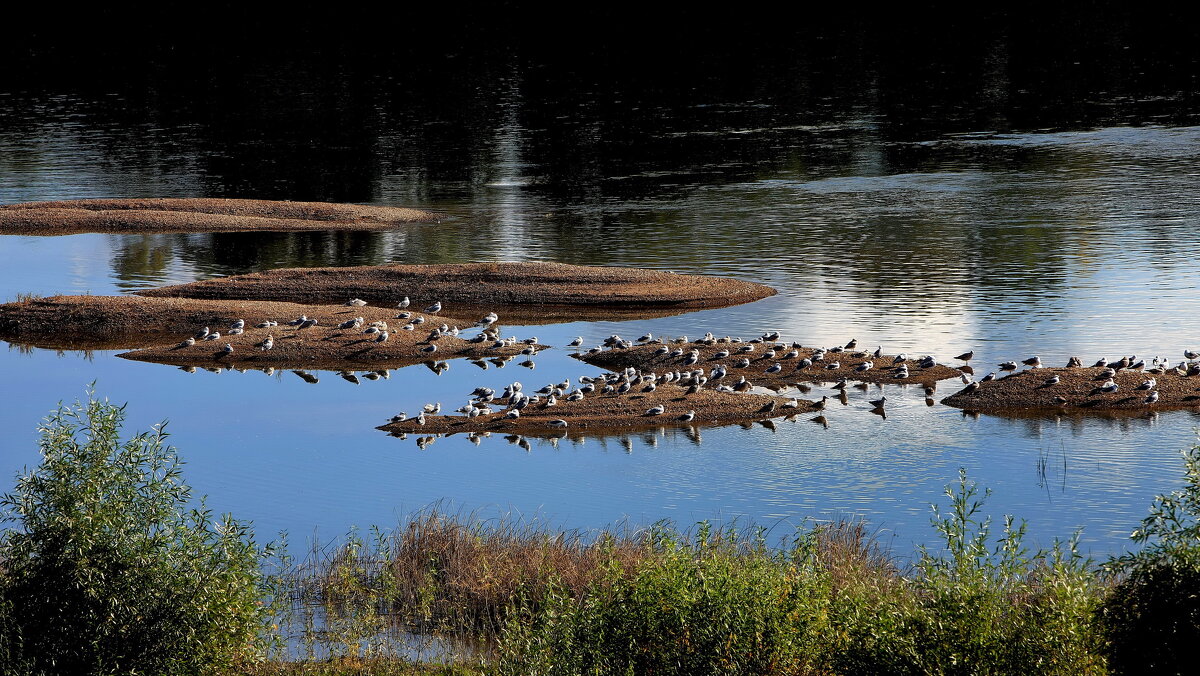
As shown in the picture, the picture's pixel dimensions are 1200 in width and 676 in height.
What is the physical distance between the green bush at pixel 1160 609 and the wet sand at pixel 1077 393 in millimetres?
11779

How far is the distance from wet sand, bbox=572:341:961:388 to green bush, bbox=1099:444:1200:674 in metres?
13.3

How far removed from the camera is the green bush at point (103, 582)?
470 inches

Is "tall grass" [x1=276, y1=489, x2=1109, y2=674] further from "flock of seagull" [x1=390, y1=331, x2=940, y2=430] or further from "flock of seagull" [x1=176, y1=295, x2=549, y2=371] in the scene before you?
"flock of seagull" [x1=176, y1=295, x2=549, y2=371]

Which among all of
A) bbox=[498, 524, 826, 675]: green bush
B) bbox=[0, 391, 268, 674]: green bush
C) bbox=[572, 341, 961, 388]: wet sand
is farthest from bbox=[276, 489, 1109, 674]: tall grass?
bbox=[572, 341, 961, 388]: wet sand

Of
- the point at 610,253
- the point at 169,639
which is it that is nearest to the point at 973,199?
the point at 610,253

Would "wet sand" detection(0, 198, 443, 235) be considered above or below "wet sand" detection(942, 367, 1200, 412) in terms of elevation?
above

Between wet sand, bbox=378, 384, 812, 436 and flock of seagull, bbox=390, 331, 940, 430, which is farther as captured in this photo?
flock of seagull, bbox=390, 331, 940, 430

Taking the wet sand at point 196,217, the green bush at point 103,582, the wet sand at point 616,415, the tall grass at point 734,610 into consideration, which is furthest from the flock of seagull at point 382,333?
the wet sand at point 196,217

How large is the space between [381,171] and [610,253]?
904 inches

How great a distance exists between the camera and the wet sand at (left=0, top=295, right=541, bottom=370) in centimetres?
2691

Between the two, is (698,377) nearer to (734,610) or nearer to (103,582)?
(734,610)

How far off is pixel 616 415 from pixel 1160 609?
12451 mm

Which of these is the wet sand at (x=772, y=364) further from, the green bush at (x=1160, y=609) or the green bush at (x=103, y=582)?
the green bush at (x=1160, y=609)

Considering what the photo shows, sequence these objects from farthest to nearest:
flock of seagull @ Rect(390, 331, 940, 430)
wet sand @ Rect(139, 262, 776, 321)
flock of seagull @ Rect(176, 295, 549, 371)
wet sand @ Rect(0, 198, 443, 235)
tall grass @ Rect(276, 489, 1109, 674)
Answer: wet sand @ Rect(0, 198, 443, 235), wet sand @ Rect(139, 262, 776, 321), flock of seagull @ Rect(176, 295, 549, 371), flock of seagull @ Rect(390, 331, 940, 430), tall grass @ Rect(276, 489, 1109, 674)
